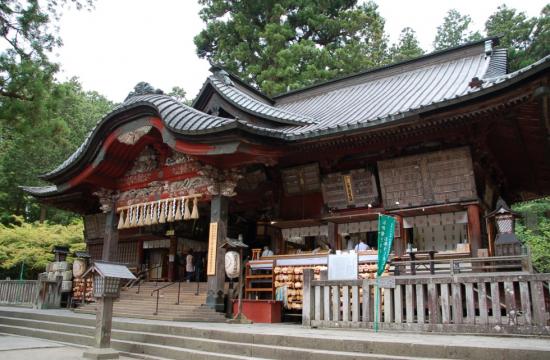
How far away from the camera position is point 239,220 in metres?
17.2

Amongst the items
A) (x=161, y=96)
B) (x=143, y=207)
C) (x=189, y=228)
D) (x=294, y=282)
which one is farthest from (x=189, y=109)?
(x=189, y=228)

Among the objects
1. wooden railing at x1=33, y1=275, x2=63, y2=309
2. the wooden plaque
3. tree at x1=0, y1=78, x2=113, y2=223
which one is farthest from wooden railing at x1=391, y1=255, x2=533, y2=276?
tree at x1=0, y1=78, x2=113, y2=223

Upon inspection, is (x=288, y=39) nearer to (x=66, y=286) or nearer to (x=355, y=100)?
(x=355, y=100)

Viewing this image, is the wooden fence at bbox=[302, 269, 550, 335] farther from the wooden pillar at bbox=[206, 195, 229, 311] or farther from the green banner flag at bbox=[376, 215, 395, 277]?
the wooden pillar at bbox=[206, 195, 229, 311]

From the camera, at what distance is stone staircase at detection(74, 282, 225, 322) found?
10922mm

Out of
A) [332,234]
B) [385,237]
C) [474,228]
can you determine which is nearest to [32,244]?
[332,234]

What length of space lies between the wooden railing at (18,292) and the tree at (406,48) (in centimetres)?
3129

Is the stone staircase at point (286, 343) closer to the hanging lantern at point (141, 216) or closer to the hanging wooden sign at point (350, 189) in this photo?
the hanging lantern at point (141, 216)

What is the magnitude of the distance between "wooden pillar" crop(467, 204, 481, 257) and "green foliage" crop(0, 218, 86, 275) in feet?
65.6

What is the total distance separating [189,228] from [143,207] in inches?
170

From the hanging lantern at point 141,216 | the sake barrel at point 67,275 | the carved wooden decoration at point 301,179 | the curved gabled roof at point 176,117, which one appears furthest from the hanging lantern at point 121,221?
the carved wooden decoration at point 301,179

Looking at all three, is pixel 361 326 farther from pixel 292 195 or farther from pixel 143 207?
pixel 143 207

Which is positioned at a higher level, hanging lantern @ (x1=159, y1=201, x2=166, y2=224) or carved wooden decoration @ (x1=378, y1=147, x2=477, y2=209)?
carved wooden decoration @ (x1=378, y1=147, x2=477, y2=209)

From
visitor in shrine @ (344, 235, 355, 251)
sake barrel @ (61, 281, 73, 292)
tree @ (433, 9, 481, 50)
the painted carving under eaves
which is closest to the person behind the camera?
the painted carving under eaves
